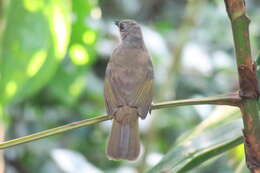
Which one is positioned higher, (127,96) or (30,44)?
(30,44)

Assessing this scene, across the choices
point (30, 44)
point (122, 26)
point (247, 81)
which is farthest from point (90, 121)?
point (122, 26)

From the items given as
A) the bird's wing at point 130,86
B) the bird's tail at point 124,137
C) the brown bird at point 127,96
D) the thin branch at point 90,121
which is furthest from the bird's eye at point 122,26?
the thin branch at point 90,121

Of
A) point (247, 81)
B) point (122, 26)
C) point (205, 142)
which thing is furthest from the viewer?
point (122, 26)

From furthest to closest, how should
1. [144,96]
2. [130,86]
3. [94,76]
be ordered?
[94,76], [130,86], [144,96]

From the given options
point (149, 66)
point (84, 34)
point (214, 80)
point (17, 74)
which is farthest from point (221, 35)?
→ point (17, 74)

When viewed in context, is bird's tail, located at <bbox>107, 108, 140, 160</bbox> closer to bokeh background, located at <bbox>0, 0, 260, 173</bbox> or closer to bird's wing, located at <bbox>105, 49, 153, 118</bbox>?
bird's wing, located at <bbox>105, 49, 153, 118</bbox>

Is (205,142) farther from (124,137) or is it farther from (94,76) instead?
(94,76)

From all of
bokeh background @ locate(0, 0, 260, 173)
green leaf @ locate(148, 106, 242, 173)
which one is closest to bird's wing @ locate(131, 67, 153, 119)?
bokeh background @ locate(0, 0, 260, 173)
